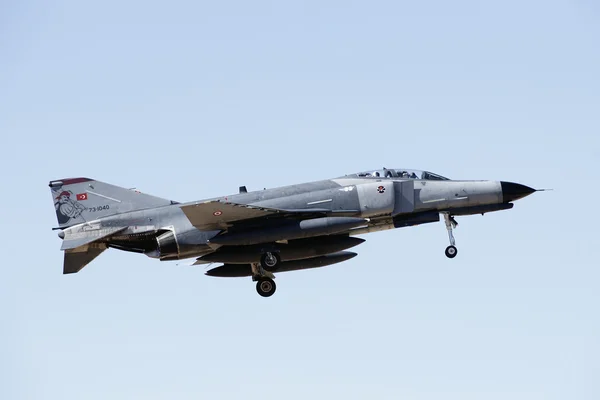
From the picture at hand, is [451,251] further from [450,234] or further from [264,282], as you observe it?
[264,282]

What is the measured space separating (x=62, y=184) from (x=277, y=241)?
6895 millimetres

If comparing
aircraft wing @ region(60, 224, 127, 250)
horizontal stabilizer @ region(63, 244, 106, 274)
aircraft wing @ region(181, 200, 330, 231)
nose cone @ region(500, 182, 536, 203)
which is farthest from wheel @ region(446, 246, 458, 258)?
horizontal stabilizer @ region(63, 244, 106, 274)

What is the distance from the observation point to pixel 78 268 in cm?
2902

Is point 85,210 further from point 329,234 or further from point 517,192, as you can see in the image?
point 517,192

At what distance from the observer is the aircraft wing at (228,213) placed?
26.6 metres

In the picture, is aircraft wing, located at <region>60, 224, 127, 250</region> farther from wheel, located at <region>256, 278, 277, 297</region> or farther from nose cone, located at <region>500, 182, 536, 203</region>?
nose cone, located at <region>500, 182, 536, 203</region>

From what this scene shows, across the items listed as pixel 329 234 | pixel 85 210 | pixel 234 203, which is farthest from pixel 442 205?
pixel 85 210

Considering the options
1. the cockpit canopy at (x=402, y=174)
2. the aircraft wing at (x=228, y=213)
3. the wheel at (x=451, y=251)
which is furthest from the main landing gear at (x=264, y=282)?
the wheel at (x=451, y=251)

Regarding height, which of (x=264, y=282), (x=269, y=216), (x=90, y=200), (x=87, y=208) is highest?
(x=90, y=200)

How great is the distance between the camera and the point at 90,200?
1146 inches

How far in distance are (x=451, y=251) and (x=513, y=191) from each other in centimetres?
250

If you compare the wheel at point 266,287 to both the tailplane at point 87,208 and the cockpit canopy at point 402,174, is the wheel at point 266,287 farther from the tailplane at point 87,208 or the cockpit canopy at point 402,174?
the cockpit canopy at point 402,174

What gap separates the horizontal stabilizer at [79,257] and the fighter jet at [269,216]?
0.10ft

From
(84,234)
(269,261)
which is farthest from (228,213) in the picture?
(84,234)
